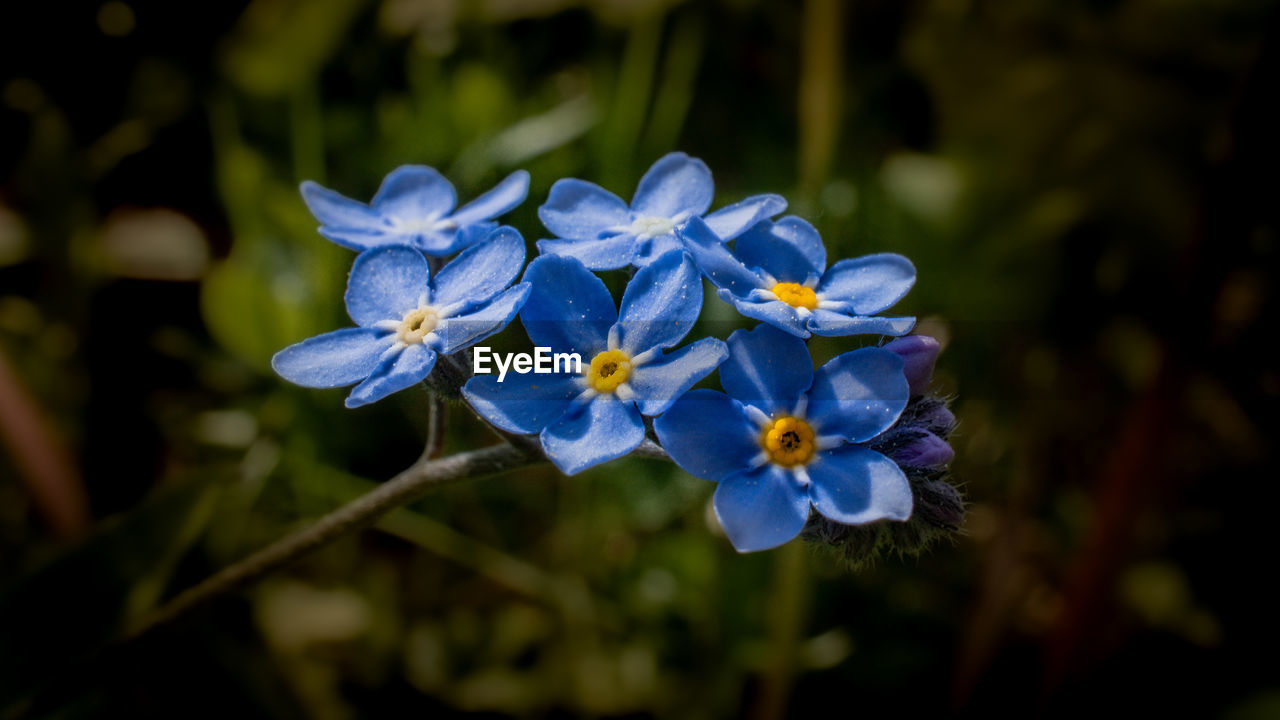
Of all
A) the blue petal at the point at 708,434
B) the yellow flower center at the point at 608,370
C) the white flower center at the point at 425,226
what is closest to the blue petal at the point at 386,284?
the white flower center at the point at 425,226

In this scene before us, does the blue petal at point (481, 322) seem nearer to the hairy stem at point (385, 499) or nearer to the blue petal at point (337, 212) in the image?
the hairy stem at point (385, 499)

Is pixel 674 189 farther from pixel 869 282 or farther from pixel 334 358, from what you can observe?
pixel 334 358

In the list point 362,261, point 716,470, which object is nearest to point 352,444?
point 362,261

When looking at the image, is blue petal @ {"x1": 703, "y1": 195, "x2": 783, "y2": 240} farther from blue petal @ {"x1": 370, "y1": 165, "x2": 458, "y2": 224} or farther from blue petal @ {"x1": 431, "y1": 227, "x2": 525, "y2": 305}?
blue petal @ {"x1": 370, "y1": 165, "x2": 458, "y2": 224}

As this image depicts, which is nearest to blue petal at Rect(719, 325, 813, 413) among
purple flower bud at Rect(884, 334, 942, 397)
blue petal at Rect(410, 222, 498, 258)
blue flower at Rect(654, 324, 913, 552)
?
blue flower at Rect(654, 324, 913, 552)

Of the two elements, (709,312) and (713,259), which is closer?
(713,259)

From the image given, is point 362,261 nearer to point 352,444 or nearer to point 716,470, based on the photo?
point 716,470

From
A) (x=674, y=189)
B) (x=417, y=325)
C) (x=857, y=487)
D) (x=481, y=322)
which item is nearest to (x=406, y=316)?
(x=417, y=325)
